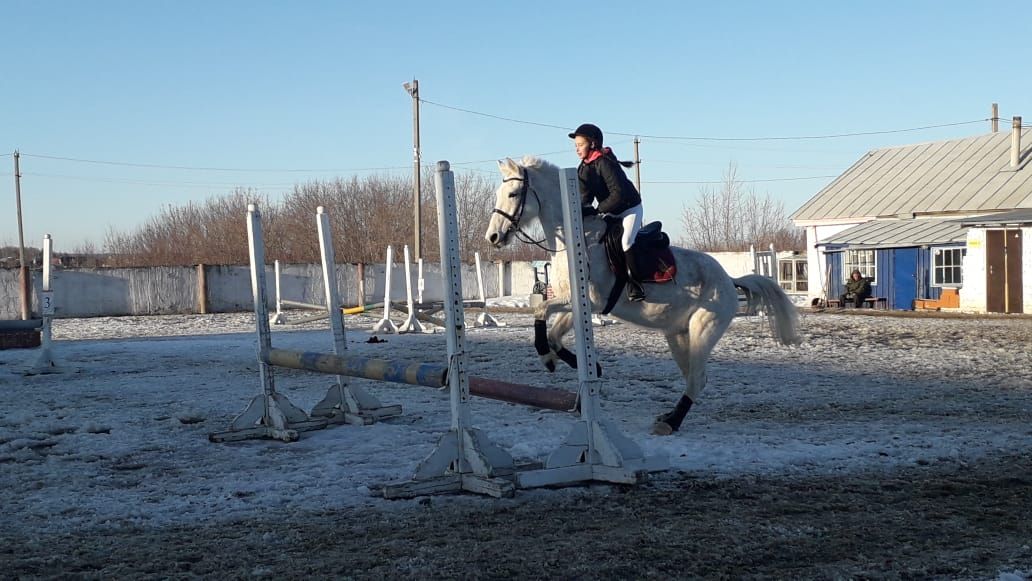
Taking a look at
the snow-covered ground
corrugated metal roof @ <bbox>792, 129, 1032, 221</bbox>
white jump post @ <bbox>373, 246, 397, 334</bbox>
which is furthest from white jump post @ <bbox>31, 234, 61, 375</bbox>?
corrugated metal roof @ <bbox>792, 129, 1032, 221</bbox>

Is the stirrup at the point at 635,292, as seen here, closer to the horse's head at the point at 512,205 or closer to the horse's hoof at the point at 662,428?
the horse's head at the point at 512,205

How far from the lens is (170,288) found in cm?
3600

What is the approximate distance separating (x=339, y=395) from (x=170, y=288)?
30.2m

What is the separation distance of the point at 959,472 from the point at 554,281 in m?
2.95

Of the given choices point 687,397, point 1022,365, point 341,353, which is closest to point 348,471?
point 341,353

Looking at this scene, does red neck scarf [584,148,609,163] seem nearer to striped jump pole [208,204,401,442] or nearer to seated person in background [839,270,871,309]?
striped jump pole [208,204,401,442]

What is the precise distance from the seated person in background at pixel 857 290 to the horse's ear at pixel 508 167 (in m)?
23.1

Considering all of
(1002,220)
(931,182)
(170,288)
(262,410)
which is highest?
(931,182)

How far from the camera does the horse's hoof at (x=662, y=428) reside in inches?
281

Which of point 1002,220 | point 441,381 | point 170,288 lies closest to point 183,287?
point 170,288

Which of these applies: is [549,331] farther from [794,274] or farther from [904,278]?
[794,274]

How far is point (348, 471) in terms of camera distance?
5.97 meters

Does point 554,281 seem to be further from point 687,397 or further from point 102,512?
point 102,512

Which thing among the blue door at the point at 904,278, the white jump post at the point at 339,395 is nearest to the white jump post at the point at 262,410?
the white jump post at the point at 339,395
